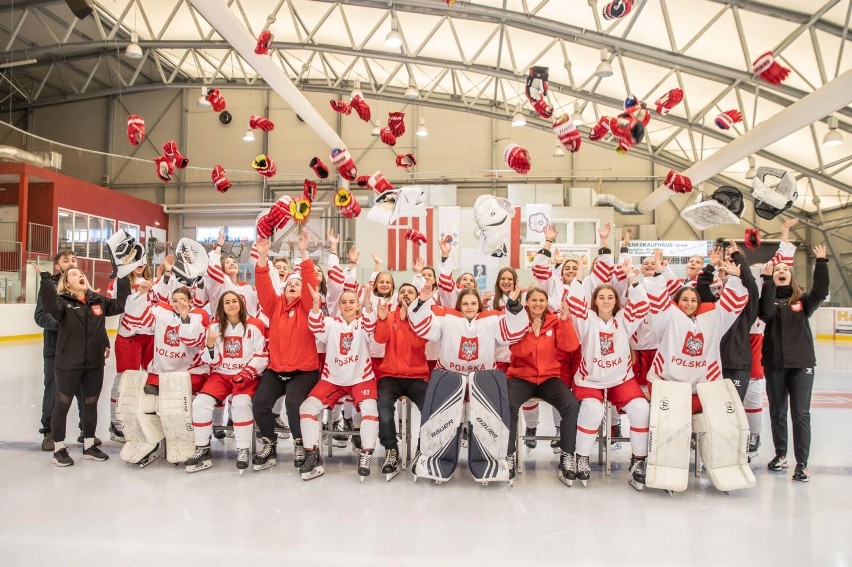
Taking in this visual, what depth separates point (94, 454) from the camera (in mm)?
4441

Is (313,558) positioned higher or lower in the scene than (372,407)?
lower

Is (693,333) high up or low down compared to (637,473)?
up

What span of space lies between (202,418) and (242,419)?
0.28 meters

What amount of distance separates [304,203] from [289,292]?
1.28 m

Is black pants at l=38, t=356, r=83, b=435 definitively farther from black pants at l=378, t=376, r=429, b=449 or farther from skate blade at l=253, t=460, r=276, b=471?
black pants at l=378, t=376, r=429, b=449

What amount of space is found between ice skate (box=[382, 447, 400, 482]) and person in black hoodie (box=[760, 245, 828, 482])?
264cm

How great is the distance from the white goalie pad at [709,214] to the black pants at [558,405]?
1.71 metres

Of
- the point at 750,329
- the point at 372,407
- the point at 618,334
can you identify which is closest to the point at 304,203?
the point at 372,407

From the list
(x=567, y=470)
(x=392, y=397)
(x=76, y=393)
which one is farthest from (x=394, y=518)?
(x=76, y=393)

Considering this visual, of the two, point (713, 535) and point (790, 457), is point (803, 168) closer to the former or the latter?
point (790, 457)

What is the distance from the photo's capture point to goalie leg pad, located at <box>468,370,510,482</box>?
155 inches

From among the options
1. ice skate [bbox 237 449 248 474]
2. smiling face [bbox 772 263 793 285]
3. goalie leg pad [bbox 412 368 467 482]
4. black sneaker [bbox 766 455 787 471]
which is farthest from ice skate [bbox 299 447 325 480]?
smiling face [bbox 772 263 793 285]

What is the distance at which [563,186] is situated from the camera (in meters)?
18.8

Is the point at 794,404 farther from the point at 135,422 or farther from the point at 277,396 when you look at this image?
the point at 135,422
